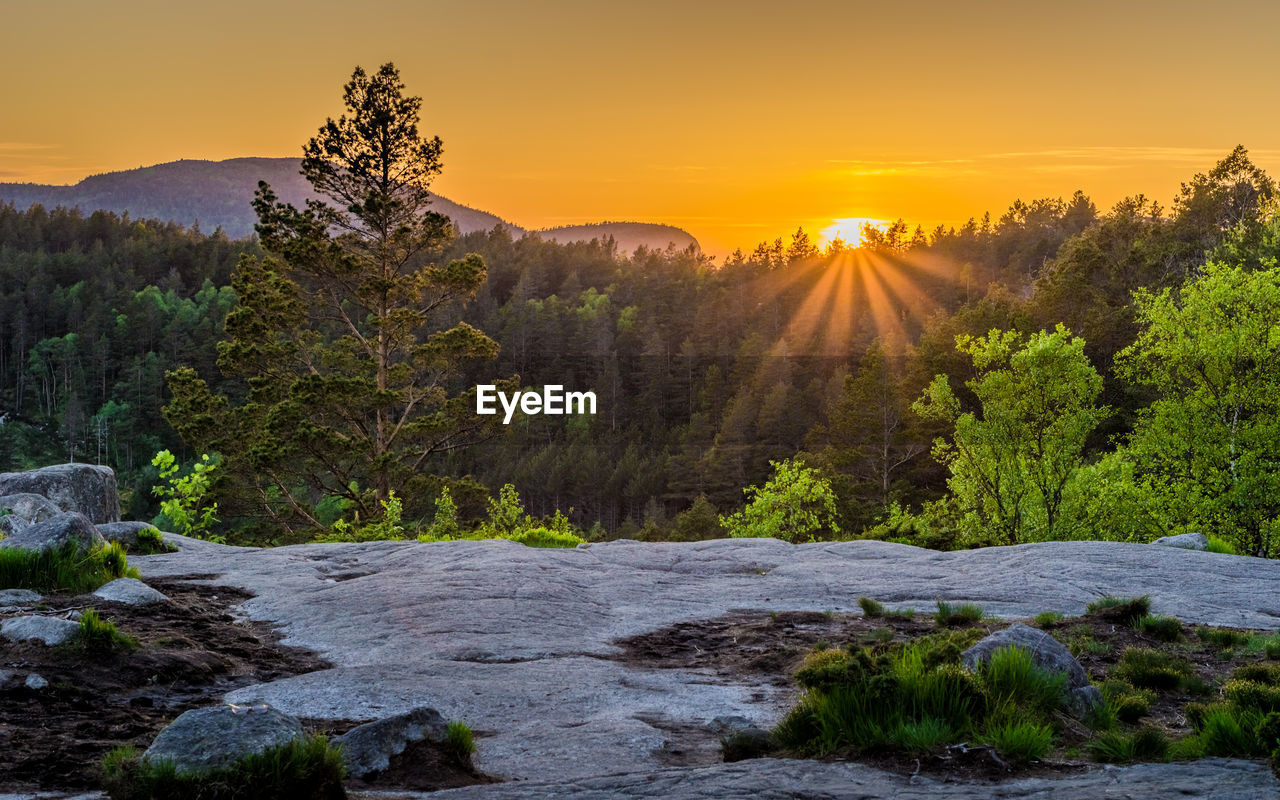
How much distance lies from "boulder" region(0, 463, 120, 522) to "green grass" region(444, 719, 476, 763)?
16.2m

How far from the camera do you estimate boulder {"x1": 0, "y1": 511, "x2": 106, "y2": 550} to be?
11.4 meters

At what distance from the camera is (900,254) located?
17112 cm

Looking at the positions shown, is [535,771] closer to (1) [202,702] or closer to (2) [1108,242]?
(1) [202,702]

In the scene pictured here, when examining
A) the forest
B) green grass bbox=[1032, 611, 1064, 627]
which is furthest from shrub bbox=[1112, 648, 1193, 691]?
the forest

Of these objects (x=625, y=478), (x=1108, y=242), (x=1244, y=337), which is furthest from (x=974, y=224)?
(x=1244, y=337)

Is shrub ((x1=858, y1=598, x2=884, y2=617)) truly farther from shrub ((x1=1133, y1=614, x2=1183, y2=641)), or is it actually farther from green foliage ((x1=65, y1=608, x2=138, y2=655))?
green foliage ((x1=65, y1=608, x2=138, y2=655))

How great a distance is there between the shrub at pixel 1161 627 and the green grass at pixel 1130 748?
166 inches

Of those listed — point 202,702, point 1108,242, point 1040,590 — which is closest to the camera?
point 202,702

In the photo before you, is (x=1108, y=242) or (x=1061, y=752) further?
(x=1108, y=242)

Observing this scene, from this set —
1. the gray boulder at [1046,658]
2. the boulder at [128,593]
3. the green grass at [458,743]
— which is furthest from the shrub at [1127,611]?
the boulder at [128,593]

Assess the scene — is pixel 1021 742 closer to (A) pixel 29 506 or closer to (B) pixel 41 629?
(B) pixel 41 629

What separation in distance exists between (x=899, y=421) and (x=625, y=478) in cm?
7627

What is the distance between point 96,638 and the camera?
8.40 metres

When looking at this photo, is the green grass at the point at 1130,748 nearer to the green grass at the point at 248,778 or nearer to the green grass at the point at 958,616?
the green grass at the point at 958,616
